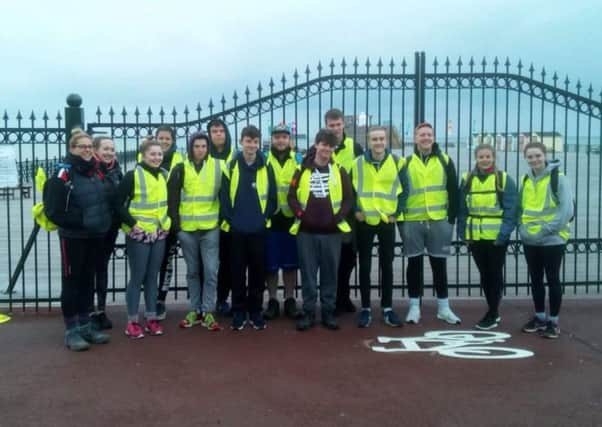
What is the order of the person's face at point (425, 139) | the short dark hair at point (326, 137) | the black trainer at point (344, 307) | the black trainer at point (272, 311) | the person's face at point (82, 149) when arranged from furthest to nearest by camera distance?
1. the black trainer at point (344, 307)
2. the black trainer at point (272, 311)
3. the person's face at point (425, 139)
4. the short dark hair at point (326, 137)
5. the person's face at point (82, 149)

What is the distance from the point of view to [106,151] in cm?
584

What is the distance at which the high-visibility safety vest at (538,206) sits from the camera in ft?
18.1

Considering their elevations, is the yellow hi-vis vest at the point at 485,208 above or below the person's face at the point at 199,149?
below

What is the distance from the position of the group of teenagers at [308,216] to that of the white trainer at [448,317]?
0.01m

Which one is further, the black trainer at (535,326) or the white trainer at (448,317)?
the white trainer at (448,317)

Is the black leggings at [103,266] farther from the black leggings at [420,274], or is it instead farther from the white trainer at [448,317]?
the white trainer at [448,317]

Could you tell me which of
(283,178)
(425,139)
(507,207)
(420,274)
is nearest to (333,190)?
(283,178)

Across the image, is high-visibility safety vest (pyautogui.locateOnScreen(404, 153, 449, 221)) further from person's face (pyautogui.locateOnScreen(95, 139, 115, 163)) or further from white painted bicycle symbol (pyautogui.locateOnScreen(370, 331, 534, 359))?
person's face (pyautogui.locateOnScreen(95, 139, 115, 163))

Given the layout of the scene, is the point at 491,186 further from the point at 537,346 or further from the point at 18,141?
the point at 18,141

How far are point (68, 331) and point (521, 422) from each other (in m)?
3.65

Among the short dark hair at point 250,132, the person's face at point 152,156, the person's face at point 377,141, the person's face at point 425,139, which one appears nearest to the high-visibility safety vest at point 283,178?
the short dark hair at point 250,132

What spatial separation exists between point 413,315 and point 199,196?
234 cm

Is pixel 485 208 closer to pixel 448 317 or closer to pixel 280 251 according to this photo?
pixel 448 317

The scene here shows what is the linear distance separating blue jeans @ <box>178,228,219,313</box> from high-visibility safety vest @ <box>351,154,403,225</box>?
4.59 feet
